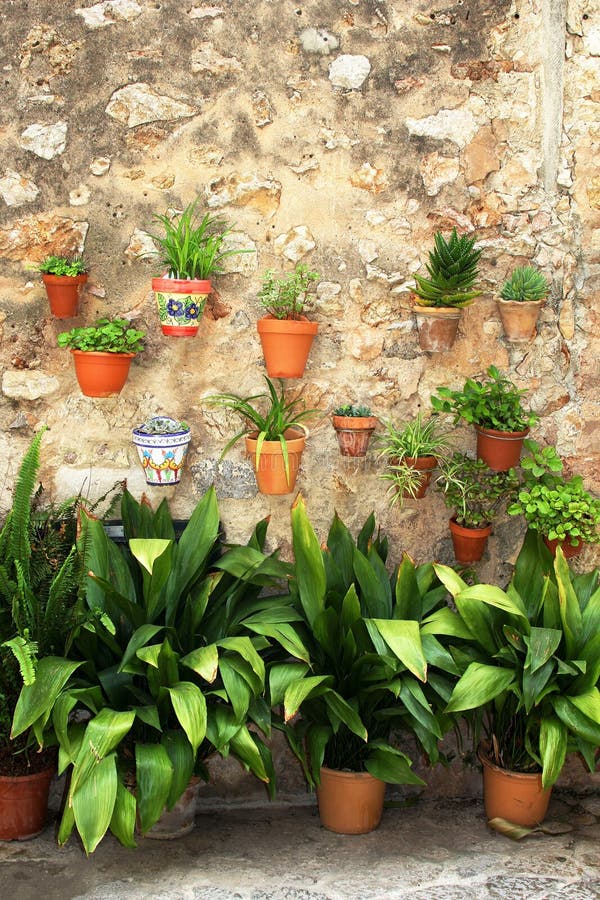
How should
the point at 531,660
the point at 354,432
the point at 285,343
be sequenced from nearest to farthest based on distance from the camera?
the point at 531,660 → the point at 285,343 → the point at 354,432

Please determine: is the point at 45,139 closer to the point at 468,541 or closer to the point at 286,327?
the point at 286,327

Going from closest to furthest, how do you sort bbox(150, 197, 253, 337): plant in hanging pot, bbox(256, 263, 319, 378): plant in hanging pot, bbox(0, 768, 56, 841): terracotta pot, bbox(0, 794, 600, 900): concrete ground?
bbox(0, 794, 600, 900): concrete ground < bbox(0, 768, 56, 841): terracotta pot < bbox(150, 197, 253, 337): plant in hanging pot < bbox(256, 263, 319, 378): plant in hanging pot

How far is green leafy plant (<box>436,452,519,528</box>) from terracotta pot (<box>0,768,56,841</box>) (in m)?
1.76

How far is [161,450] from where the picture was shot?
309 cm

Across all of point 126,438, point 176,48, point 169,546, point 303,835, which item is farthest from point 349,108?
point 303,835

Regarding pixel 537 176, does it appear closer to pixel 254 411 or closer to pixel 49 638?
pixel 254 411

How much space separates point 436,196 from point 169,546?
5.49 feet

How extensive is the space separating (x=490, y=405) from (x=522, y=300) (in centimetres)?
41

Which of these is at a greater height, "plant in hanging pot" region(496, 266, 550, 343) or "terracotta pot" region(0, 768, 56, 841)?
"plant in hanging pot" region(496, 266, 550, 343)

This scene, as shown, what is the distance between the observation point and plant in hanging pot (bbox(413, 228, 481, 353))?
3.03m

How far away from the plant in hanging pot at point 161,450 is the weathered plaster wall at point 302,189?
161 mm

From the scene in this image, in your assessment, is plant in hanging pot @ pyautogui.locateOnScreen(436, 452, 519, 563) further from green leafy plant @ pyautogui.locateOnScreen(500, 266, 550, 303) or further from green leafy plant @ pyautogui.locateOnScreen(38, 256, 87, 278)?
green leafy plant @ pyautogui.locateOnScreen(38, 256, 87, 278)

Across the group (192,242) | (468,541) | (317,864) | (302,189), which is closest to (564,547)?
(468,541)

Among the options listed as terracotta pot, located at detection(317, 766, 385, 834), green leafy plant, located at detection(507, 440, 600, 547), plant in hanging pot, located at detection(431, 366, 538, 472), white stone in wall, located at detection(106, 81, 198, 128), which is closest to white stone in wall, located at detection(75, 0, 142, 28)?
white stone in wall, located at detection(106, 81, 198, 128)
